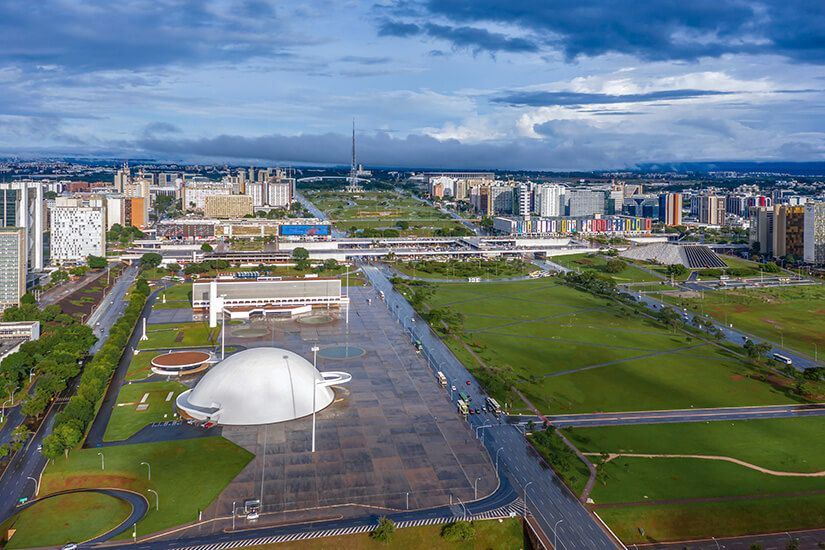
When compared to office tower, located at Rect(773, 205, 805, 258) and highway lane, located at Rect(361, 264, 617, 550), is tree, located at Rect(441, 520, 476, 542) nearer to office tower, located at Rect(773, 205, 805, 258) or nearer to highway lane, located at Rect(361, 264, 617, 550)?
highway lane, located at Rect(361, 264, 617, 550)

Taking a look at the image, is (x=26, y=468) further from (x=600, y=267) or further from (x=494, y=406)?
(x=600, y=267)

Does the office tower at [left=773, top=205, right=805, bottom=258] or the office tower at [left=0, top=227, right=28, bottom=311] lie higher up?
the office tower at [left=773, top=205, right=805, bottom=258]

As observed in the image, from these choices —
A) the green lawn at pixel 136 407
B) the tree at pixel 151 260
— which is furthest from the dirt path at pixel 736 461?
the tree at pixel 151 260

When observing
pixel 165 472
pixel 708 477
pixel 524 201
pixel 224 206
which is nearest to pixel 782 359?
pixel 708 477

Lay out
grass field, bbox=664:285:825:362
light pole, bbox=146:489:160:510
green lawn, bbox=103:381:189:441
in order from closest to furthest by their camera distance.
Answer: light pole, bbox=146:489:160:510, green lawn, bbox=103:381:189:441, grass field, bbox=664:285:825:362

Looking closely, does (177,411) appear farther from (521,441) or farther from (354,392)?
(521,441)

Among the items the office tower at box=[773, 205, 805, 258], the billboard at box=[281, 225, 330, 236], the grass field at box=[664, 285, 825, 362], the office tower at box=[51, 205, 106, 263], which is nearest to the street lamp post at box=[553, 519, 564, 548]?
the grass field at box=[664, 285, 825, 362]
